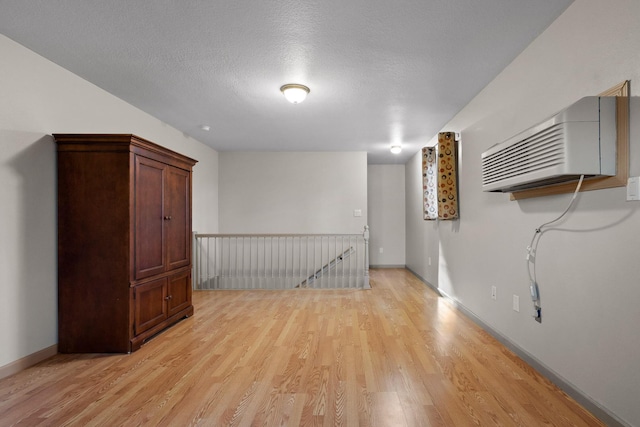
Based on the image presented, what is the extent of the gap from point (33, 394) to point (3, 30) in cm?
247

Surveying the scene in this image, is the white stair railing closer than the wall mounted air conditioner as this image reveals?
No

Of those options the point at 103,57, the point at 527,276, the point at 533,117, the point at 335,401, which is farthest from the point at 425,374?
the point at 103,57

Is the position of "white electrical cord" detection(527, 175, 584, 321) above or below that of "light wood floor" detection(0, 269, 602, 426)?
above

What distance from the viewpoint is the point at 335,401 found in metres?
2.01

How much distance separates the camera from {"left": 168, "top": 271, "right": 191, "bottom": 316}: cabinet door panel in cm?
349

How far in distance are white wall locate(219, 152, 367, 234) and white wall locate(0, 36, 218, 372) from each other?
3621 millimetres

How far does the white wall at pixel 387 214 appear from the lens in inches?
300

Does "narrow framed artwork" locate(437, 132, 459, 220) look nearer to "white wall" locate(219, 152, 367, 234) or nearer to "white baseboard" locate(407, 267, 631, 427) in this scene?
"white baseboard" locate(407, 267, 631, 427)

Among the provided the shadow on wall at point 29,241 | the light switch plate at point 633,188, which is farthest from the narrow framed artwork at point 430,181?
the shadow on wall at point 29,241

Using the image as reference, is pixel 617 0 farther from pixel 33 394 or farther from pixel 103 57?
pixel 33 394

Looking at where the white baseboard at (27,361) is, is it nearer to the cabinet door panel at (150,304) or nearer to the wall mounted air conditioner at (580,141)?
the cabinet door panel at (150,304)

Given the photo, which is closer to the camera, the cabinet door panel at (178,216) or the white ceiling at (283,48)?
the white ceiling at (283,48)

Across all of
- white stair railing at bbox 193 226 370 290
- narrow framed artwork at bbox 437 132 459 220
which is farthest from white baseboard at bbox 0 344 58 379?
narrow framed artwork at bbox 437 132 459 220

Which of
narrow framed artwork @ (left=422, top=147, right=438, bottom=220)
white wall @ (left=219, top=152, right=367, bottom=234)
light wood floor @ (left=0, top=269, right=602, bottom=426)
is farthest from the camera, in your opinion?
white wall @ (left=219, top=152, right=367, bottom=234)
